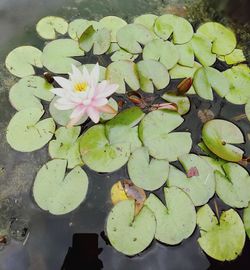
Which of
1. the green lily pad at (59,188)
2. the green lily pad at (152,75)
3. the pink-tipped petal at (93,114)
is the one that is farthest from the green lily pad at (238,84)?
the green lily pad at (59,188)

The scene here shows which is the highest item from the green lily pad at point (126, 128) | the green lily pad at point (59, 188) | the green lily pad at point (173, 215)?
the green lily pad at point (126, 128)

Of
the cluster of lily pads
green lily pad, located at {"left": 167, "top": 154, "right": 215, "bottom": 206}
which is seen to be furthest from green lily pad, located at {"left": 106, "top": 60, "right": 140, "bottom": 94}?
green lily pad, located at {"left": 167, "top": 154, "right": 215, "bottom": 206}

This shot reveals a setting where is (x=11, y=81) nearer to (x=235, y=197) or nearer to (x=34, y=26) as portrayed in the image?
(x=34, y=26)

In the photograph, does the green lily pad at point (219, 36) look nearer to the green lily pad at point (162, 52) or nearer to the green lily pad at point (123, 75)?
the green lily pad at point (162, 52)

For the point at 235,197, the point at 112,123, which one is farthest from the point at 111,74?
the point at 235,197

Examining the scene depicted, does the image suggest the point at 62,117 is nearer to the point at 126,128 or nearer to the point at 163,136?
the point at 126,128

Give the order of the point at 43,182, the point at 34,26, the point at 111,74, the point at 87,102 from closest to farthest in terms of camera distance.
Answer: the point at 87,102
the point at 43,182
the point at 111,74
the point at 34,26
